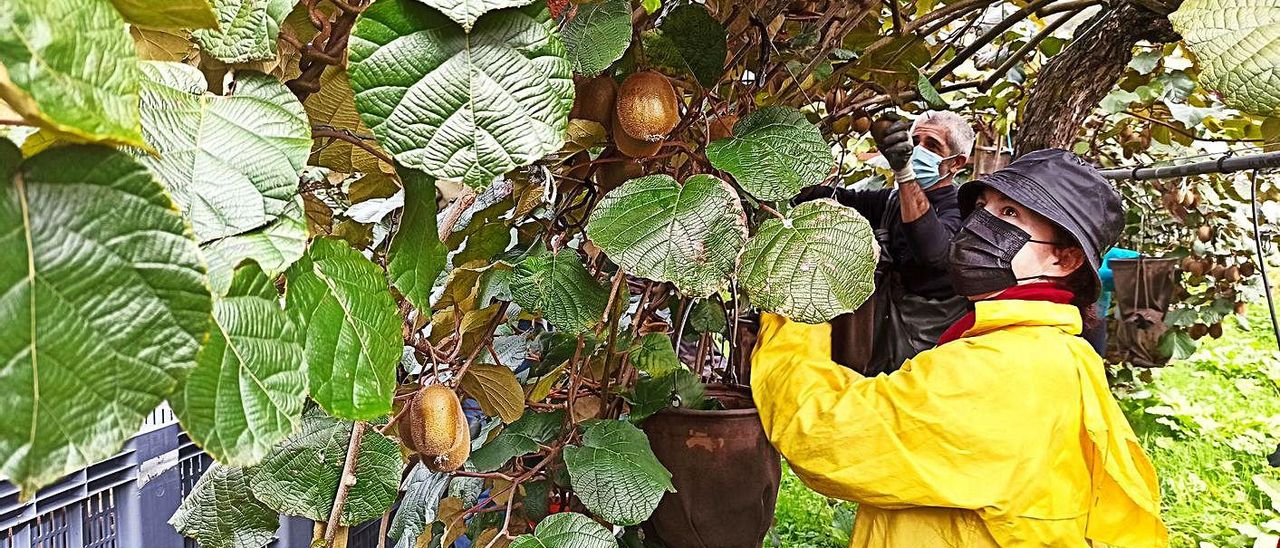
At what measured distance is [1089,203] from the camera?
131cm

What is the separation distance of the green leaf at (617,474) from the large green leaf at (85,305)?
0.66 meters

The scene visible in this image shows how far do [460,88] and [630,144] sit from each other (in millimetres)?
350

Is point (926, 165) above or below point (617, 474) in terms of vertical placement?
above

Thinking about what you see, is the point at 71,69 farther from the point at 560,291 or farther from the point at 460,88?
the point at 560,291

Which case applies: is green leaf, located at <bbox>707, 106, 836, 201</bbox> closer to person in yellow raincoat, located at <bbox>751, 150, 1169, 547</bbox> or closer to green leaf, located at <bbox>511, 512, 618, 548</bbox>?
green leaf, located at <bbox>511, 512, 618, 548</bbox>

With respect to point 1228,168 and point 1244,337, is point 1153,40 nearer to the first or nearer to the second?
point 1228,168

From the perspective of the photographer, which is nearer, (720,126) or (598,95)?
(598,95)

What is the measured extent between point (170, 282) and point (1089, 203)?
1.32 m

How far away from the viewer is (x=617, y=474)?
923 mm

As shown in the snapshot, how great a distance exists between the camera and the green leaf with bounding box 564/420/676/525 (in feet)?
2.99

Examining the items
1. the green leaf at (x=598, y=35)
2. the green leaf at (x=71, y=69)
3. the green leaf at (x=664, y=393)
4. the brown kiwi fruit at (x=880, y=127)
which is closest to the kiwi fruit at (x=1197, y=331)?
the brown kiwi fruit at (x=880, y=127)

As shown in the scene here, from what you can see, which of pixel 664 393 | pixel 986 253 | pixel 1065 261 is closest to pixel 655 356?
pixel 664 393

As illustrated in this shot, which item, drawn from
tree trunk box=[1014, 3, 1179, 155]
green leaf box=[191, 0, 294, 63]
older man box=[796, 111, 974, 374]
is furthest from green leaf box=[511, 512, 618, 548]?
tree trunk box=[1014, 3, 1179, 155]

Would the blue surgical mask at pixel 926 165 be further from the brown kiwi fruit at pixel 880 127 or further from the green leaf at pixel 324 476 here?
the green leaf at pixel 324 476
